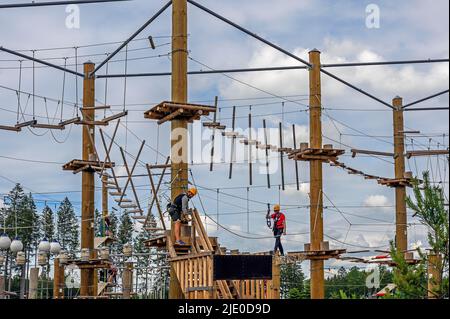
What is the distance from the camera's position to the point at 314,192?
26.8 metres

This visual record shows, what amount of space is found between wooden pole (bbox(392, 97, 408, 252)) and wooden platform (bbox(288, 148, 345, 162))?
4.66 m

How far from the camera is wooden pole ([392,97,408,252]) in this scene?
30.6m

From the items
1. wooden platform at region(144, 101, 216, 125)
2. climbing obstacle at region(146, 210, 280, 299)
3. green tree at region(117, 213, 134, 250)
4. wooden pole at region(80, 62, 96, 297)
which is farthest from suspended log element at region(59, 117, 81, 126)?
green tree at region(117, 213, 134, 250)

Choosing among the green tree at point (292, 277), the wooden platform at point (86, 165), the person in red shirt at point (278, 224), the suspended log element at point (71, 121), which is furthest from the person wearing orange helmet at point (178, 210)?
the green tree at point (292, 277)

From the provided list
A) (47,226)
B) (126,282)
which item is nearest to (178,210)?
(126,282)

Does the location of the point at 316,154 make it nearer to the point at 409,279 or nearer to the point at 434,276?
the point at 409,279

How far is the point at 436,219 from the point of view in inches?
501

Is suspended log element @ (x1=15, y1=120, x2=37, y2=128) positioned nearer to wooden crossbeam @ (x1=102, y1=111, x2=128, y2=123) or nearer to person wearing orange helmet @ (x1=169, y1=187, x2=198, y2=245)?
wooden crossbeam @ (x1=102, y1=111, x2=128, y2=123)

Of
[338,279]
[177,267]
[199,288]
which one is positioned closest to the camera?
[199,288]

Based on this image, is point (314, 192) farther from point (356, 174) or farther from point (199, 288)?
point (199, 288)

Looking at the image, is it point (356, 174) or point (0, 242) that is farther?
point (356, 174)
